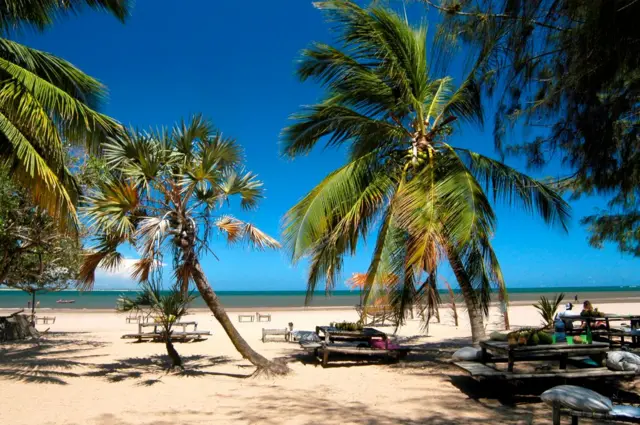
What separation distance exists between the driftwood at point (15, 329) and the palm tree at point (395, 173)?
1187 centimetres

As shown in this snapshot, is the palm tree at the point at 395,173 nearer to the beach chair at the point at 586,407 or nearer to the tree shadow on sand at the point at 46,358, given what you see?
the beach chair at the point at 586,407

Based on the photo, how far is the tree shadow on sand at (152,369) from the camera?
8953 mm

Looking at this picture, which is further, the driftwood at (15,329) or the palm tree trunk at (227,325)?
the driftwood at (15,329)

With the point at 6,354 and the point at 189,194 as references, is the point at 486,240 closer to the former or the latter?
the point at 189,194

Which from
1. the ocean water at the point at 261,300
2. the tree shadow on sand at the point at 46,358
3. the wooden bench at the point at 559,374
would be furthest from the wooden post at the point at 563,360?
the ocean water at the point at 261,300

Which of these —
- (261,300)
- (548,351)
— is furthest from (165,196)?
(261,300)

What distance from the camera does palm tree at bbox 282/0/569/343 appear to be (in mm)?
7949

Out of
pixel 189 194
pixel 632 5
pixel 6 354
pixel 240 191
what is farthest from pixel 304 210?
pixel 6 354

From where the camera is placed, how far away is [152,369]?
32.3 feet

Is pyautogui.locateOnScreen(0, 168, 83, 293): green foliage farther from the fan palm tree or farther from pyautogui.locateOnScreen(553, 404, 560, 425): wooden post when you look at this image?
pyautogui.locateOnScreen(553, 404, 560, 425): wooden post

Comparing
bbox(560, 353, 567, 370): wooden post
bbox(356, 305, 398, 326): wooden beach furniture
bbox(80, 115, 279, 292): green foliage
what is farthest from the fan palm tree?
bbox(560, 353, 567, 370): wooden post

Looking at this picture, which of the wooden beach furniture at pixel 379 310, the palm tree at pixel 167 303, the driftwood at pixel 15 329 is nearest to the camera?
the wooden beach furniture at pixel 379 310

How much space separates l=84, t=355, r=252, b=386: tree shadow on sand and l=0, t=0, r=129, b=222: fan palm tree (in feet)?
11.3

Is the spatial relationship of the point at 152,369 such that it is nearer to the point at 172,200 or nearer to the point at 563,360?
the point at 172,200
